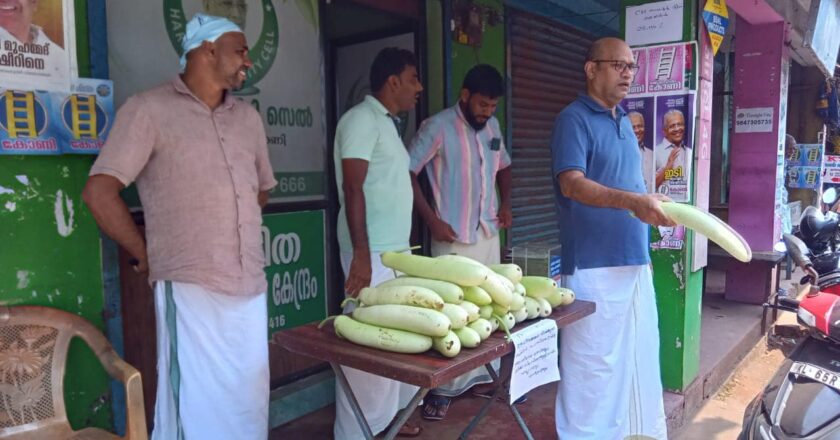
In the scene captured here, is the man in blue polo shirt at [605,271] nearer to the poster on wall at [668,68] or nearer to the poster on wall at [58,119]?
the poster on wall at [668,68]

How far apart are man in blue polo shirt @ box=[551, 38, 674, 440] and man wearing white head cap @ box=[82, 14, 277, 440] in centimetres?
141

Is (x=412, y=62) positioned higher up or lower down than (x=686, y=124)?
higher up

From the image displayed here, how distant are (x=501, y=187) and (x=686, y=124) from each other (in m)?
1.14

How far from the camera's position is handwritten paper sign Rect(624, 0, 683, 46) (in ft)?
11.9

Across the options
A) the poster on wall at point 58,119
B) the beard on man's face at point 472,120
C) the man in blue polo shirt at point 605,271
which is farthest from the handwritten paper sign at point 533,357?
the poster on wall at point 58,119

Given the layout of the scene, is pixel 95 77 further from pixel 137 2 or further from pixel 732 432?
pixel 732 432

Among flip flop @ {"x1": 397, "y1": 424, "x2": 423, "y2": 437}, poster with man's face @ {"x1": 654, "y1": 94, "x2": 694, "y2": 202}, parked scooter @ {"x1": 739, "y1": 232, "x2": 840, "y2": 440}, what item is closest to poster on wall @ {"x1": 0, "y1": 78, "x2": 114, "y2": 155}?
flip flop @ {"x1": 397, "y1": 424, "x2": 423, "y2": 437}

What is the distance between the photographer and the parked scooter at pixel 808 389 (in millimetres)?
2682

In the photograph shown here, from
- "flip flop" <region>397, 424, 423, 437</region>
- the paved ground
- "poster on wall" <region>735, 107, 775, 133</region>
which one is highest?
"poster on wall" <region>735, 107, 775, 133</region>

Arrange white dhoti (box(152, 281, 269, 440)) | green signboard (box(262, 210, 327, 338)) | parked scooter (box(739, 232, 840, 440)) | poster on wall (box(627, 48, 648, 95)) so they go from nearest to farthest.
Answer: white dhoti (box(152, 281, 269, 440)) → parked scooter (box(739, 232, 840, 440)) → green signboard (box(262, 210, 327, 338)) → poster on wall (box(627, 48, 648, 95))

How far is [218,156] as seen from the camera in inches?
93.3

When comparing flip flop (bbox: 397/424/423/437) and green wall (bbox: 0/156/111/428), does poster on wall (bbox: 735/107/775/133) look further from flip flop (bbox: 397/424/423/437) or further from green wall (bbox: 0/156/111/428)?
green wall (bbox: 0/156/111/428)

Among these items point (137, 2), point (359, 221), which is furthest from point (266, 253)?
point (137, 2)

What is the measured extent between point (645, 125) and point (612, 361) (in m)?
1.52
